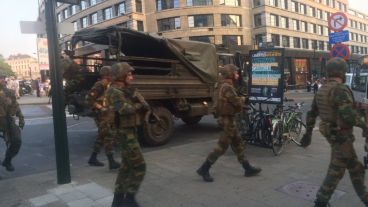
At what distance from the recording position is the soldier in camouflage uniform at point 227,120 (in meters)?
5.70

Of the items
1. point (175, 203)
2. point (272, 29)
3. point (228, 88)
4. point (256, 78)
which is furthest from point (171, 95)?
point (272, 29)

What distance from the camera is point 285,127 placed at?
7824mm

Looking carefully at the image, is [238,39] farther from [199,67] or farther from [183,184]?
[183,184]

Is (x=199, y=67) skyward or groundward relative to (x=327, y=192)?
skyward

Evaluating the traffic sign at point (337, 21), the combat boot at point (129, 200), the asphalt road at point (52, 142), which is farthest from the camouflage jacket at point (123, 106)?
the traffic sign at point (337, 21)

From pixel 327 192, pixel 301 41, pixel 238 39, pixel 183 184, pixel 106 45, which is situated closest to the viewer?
pixel 327 192

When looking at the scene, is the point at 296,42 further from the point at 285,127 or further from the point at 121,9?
the point at 285,127

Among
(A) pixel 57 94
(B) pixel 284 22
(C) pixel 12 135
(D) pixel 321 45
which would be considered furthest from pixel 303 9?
(A) pixel 57 94

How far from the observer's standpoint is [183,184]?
563 cm

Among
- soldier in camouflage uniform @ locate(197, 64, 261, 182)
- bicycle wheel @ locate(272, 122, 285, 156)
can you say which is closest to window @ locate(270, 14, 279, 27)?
bicycle wheel @ locate(272, 122, 285, 156)

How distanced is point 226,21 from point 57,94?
42.9 meters

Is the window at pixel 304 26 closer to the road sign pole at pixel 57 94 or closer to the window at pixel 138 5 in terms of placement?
the window at pixel 138 5

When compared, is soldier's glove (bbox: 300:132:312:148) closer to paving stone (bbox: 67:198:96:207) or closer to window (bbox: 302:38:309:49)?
paving stone (bbox: 67:198:96:207)

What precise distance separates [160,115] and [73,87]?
2.05 meters
